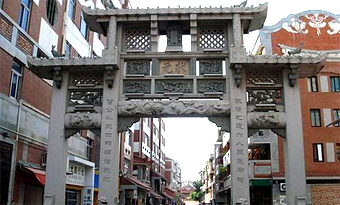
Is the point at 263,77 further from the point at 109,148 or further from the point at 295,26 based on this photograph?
the point at 295,26

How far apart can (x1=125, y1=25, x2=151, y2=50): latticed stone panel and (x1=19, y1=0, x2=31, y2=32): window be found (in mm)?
5466

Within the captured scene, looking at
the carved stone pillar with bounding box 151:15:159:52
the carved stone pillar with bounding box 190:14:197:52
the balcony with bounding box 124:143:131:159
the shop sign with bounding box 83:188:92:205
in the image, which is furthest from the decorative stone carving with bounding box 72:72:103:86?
the balcony with bounding box 124:143:131:159

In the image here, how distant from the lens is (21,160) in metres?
14.6

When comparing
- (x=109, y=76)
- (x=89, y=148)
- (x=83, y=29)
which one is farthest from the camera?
(x=89, y=148)

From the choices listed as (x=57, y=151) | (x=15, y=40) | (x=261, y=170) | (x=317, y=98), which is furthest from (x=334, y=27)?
(x=57, y=151)

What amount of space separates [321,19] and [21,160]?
73.3 feet

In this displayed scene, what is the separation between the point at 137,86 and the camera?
11383 mm

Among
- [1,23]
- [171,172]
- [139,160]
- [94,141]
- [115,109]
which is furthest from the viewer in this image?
[171,172]

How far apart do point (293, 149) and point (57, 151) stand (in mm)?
6576

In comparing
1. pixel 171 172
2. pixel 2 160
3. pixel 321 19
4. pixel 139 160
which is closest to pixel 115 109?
pixel 2 160

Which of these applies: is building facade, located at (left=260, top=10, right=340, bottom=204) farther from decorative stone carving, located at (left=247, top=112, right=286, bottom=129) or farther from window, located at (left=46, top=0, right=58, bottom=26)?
decorative stone carving, located at (left=247, top=112, right=286, bottom=129)

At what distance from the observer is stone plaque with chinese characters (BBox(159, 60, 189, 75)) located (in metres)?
11.5

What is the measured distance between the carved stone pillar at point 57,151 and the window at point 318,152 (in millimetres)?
19433

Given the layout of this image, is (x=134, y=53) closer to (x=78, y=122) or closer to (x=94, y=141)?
(x=78, y=122)
